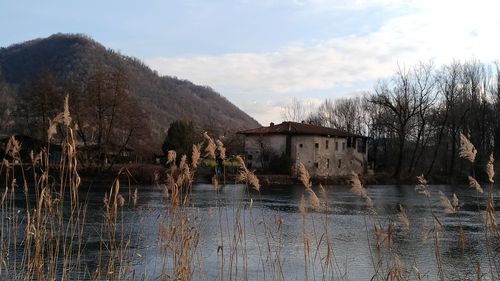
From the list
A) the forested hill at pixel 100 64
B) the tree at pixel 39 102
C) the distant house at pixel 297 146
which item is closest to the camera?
the tree at pixel 39 102

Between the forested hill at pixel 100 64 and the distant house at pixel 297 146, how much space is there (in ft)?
132

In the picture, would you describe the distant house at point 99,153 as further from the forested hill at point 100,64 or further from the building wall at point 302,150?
the forested hill at point 100,64

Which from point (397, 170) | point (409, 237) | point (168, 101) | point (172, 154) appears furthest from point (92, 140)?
point (168, 101)

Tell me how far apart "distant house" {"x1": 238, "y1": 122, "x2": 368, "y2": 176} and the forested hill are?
4029 cm

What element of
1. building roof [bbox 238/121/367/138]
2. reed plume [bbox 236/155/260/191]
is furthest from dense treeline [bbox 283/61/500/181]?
reed plume [bbox 236/155/260/191]

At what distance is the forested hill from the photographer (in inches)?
4006

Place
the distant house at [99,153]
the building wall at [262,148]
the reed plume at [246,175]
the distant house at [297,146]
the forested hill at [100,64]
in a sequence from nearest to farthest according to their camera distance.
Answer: the reed plume at [246,175] < the distant house at [99,153] < the distant house at [297,146] < the building wall at [262,148] < the forested hill at [100,64]

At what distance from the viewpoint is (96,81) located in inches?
1722

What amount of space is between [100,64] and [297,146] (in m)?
53.3

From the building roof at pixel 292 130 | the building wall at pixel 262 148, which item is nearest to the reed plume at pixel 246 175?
the building wall at pixel 262 148

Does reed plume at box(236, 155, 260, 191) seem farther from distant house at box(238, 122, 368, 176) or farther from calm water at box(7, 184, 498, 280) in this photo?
distant house at box(238, 122, 368, 176)

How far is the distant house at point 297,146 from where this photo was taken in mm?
51688

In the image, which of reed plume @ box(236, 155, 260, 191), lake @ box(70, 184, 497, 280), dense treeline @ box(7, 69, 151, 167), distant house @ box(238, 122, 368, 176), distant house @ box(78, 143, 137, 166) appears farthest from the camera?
distant house @ box(238, 122, 368, 176)

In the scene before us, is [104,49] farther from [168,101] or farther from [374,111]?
[374,111]
